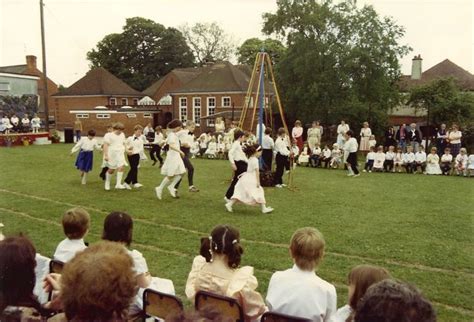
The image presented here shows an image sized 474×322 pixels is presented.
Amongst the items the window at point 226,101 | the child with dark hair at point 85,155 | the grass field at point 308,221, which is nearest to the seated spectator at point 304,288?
the grass field at point 308,221

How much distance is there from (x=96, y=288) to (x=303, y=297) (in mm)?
2082

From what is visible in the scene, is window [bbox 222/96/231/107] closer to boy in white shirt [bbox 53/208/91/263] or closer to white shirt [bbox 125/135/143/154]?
white shirt [bbox 125/135/143/154]

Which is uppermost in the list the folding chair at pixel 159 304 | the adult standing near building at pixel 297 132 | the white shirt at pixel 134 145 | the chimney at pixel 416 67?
the chimney at pixel 416 67

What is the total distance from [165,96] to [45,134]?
82.5 feet

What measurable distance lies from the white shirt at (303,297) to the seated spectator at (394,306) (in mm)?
1605

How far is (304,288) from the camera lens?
3990mm

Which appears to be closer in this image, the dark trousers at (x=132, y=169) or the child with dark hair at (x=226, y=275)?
the child with dark hair at (x=226, y=275)

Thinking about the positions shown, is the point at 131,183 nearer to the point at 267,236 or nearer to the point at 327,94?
the point at 267,236

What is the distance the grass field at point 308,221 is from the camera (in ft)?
23.1

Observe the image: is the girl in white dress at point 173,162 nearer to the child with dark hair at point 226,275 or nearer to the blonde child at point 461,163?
the child with dark hair at point 226,275

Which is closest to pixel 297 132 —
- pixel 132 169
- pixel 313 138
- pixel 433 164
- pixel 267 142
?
pixel 313 138

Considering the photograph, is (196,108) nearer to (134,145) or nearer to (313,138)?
(313,138)

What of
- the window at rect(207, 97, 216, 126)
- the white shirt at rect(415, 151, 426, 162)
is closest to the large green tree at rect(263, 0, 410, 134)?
the white shirt at rect(415, 151, 426, 162)

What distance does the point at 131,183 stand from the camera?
14.5m
